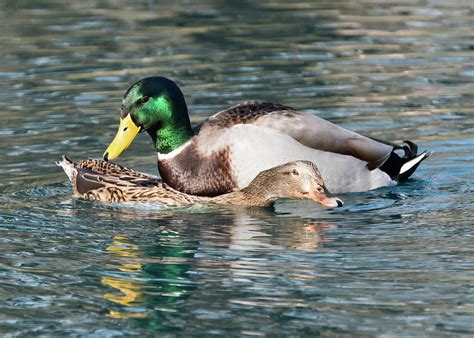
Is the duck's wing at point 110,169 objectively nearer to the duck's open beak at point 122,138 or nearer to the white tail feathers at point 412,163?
the duck's open beak at point 122,138

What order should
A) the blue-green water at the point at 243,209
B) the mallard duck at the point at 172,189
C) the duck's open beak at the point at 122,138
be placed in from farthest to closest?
the duck's open beak at the point at 122,138 < the mallard duck at the point at 172,189 < the blue-green water at the point at 243,209

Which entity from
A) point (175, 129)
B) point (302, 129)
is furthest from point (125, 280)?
point (302, 129)

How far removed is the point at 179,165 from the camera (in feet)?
35.8

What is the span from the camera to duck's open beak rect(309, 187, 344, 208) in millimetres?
9938

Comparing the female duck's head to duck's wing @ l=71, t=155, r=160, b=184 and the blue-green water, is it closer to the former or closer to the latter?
duck's wing @ l=71, t=155, r=160, b=184

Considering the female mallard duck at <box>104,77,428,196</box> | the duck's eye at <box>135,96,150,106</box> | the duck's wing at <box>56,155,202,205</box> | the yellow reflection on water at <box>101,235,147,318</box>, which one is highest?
Answer: the duck's eye at <box>135,96,150,106</box>

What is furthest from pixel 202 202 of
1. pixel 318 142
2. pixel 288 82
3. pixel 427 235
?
pixel 288 82

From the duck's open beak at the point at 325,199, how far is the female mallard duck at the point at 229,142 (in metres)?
0.74

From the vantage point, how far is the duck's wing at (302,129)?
10.8 meters

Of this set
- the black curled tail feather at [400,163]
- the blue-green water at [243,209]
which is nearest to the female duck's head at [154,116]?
the blue-green water at [243,209]

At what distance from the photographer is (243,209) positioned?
10523 mm

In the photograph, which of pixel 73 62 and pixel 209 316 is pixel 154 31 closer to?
pixel 73 62

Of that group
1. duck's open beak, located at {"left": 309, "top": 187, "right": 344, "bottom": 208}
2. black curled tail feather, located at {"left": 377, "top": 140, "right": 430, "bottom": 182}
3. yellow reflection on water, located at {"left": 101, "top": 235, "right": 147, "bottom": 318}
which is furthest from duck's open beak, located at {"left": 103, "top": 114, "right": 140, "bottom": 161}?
black curled tail feather, located at {"left": 377, "top": 140, "right": 430, "bottom": 182}

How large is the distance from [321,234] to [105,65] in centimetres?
759
